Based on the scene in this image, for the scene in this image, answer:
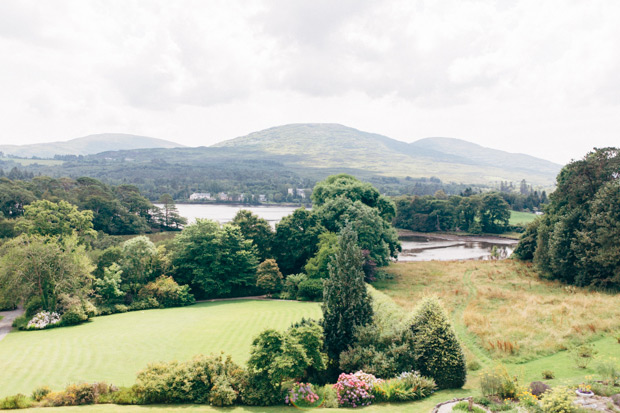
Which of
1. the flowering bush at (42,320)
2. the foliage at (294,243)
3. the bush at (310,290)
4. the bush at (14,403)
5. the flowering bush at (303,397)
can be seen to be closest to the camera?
the bush at (14,403)

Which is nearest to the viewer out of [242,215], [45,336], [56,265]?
[45,336]

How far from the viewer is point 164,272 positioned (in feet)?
107

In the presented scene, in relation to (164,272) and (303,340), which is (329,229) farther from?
(303,340)

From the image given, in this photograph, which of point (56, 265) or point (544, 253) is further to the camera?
point (544, 253)

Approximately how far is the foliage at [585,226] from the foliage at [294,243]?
2034 cm

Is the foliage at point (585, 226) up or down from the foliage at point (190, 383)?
up

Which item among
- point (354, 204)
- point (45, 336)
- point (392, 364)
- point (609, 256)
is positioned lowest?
point (45, 336)

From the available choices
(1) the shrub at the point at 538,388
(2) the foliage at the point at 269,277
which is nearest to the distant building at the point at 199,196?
(2) the foliage at the point at 269,277

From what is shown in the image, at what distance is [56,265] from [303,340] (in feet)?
68.1

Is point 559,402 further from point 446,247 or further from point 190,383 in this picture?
point 446,247

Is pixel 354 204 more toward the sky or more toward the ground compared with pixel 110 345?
more toward the sky

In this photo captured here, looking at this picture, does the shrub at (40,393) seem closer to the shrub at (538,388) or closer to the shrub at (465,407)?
the shrub at (465,407)

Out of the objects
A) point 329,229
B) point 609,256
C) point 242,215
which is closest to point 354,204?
point 329,229

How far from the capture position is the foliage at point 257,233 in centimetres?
3691
